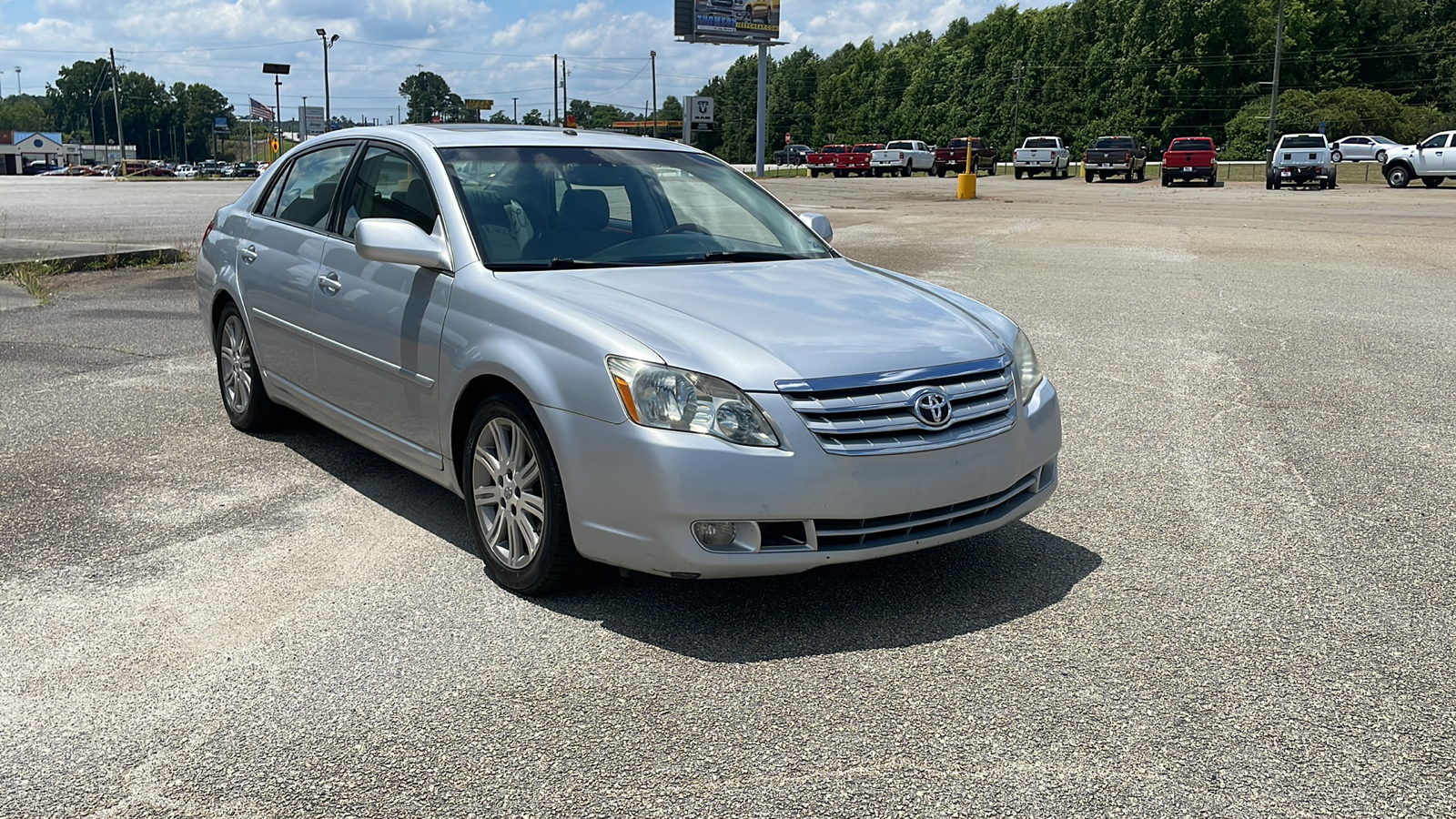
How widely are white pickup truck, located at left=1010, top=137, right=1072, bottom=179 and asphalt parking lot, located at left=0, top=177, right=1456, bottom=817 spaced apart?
5237cm

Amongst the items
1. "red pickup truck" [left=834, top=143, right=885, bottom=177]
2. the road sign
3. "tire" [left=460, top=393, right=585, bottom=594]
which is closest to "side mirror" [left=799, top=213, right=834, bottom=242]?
"tire" [left=460, top=393, right=585, bottom=594]

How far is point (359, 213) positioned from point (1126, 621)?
3.48 meters

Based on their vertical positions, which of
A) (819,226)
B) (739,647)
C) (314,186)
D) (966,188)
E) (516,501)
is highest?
(966,188)

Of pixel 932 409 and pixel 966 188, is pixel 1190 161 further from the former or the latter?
pixel 932 409

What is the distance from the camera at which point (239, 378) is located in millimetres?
6492

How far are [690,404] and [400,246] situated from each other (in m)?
1.45

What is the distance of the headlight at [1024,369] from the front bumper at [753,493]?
36 centimetres

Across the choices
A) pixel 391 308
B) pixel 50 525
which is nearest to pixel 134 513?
pixel 50 525

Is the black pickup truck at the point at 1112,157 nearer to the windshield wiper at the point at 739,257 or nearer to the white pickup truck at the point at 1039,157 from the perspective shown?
the white pickup truck at the point at 1039,157

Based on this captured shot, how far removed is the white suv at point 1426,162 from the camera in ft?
138

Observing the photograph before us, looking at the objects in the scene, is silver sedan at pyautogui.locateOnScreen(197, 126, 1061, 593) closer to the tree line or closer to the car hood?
the car hood

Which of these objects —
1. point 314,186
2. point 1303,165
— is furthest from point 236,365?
point 1303,165

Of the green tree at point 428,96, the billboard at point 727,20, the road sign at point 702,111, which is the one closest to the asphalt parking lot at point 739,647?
the road sign at point 702,111

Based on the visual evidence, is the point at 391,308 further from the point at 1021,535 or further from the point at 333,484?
the point at 1021,535
